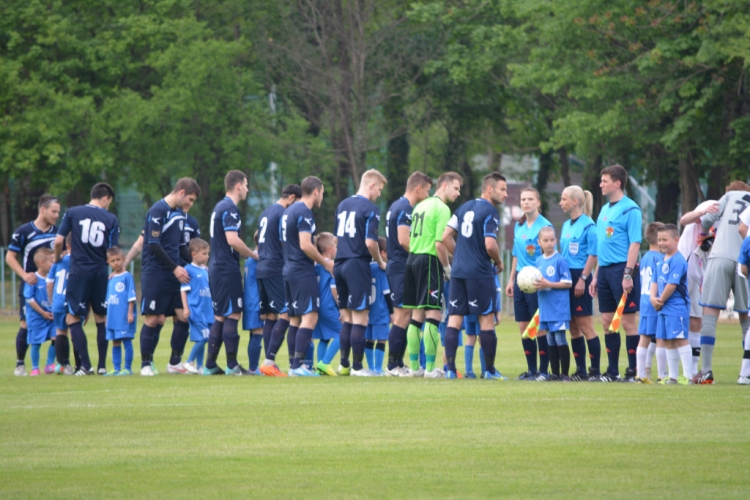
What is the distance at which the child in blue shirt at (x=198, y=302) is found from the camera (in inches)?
599

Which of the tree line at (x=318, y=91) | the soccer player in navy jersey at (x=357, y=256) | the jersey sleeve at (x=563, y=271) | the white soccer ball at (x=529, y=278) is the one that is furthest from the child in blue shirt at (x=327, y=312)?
the tree line at (x=318, y=91)

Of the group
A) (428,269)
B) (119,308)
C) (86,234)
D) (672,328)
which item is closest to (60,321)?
(119,308)

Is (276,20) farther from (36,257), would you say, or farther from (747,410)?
(747,410)

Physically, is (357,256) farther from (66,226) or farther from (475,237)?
(66,226)

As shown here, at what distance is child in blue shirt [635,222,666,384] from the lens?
1291 centimetres

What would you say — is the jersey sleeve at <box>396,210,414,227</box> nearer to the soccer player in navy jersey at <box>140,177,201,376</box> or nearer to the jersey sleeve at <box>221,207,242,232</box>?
the jersey sleeve at <box>221,207,242,232</box>

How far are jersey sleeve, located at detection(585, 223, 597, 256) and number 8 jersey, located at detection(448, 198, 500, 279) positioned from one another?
111 centimetres

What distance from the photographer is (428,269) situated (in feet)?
44.4

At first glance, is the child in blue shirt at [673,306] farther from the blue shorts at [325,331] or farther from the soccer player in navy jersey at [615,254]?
the blue shorts at [325,331]

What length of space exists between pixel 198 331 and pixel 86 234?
1929mm

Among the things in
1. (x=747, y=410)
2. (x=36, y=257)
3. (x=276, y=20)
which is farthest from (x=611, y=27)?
(x=747, y=410)

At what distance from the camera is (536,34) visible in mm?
40031

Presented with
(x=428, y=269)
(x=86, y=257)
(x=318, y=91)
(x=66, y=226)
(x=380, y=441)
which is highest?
(x=318, y=91)

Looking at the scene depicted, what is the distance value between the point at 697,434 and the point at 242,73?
37.4m
